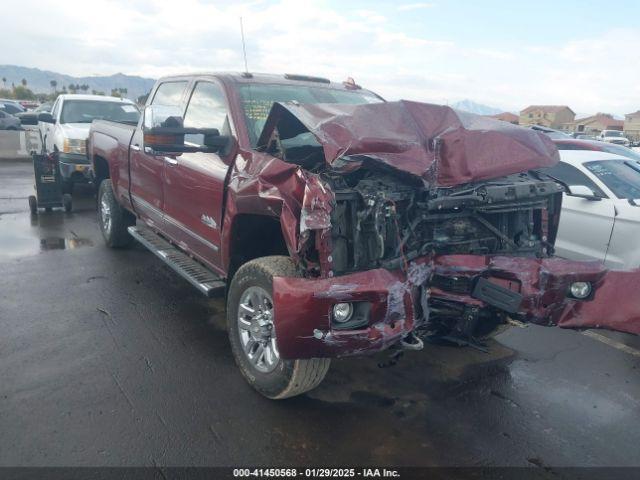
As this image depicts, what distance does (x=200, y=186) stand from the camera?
407 centimetres

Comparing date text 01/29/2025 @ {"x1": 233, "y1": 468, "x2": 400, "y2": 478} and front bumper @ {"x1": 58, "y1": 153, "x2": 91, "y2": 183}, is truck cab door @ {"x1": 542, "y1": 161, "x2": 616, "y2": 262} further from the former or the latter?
front bumper @ {"x1": 58, "y1": 153, "x2": 91, "y2": 183}

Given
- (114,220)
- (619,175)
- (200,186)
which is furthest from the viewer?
(114,220)

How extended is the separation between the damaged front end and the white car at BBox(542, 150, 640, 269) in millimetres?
2391

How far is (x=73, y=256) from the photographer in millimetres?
6383

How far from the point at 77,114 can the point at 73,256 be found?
5.49m

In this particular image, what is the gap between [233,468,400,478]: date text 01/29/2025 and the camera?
→ 8.89 ft

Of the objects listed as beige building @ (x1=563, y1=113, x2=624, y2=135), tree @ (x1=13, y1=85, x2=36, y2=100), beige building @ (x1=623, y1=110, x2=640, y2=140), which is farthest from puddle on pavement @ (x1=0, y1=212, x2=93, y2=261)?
beige building @ (x1=563, y1=113, x2=624, y2=135)

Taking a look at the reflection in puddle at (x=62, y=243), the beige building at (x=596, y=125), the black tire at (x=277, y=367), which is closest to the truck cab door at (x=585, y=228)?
the black tire at (x=277, y=367)

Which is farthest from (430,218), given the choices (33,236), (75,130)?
(75,130)

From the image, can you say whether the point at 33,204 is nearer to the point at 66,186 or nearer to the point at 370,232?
the point at 66,186

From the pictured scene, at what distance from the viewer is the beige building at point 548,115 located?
251 feet

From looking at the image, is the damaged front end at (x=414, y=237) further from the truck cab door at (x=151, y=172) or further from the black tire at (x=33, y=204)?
the black tire at (x=33, y=204)

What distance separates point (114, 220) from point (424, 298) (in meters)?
4.76

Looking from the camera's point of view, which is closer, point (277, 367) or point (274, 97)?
point (277, 367)
